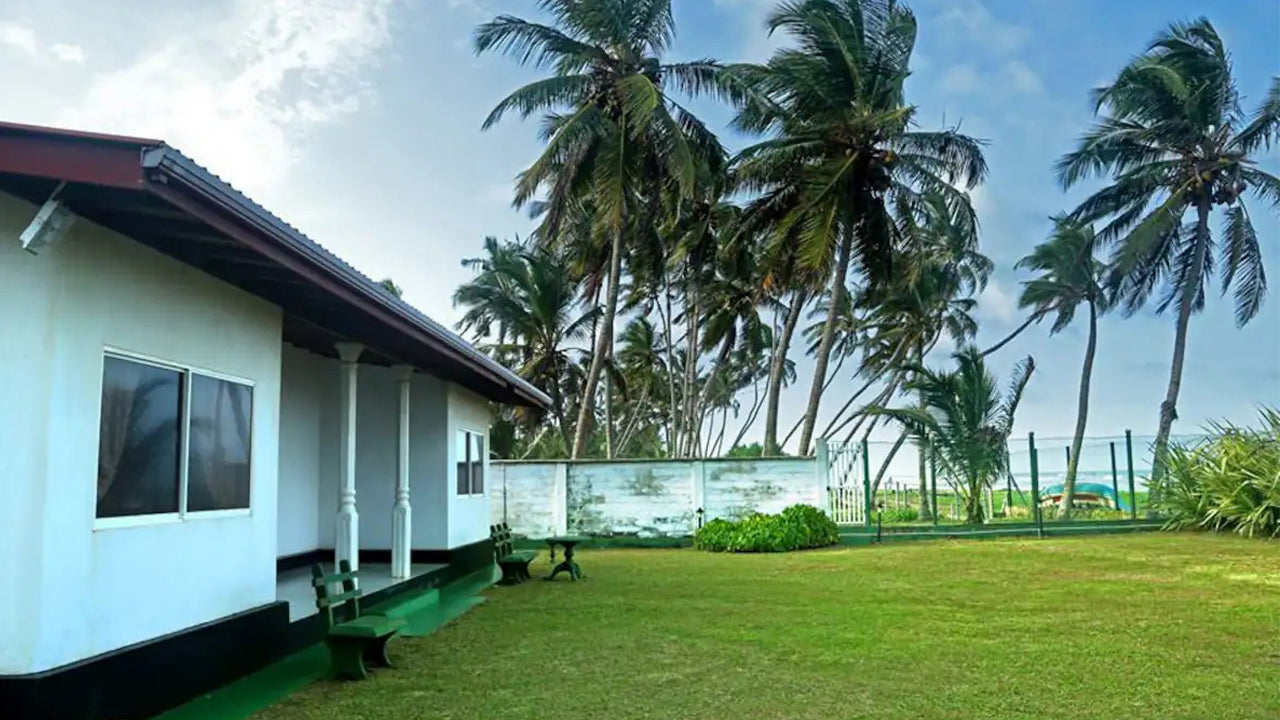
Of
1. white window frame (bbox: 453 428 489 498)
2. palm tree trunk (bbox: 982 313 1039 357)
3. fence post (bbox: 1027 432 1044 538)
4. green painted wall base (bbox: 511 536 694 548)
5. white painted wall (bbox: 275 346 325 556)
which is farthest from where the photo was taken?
palm tree trunk (bbox: 982 313 1039 357)

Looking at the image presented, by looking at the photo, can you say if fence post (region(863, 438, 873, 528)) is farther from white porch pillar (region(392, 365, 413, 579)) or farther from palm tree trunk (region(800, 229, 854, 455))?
white porch pillar (region(392, 365, 413, 579))

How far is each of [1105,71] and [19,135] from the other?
2583 centimetres

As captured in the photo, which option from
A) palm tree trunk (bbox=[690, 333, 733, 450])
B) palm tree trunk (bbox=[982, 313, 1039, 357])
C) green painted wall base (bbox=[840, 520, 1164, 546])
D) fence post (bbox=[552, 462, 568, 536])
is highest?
palm tree trunk (bbox=[982, 313, 1039, 357])

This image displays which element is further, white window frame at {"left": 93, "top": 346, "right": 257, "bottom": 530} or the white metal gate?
the white metal gate

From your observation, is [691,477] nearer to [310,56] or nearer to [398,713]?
[310,56]

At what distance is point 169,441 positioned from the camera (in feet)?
19.2

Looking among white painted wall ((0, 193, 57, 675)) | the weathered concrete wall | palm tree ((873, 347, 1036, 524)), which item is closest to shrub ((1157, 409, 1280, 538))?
palm tree ((873, 347, 1036, 524))

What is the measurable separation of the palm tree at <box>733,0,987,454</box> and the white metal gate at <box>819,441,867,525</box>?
2.39 m

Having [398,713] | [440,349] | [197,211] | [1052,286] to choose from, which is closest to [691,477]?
[440,349]

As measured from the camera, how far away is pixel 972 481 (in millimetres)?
19328

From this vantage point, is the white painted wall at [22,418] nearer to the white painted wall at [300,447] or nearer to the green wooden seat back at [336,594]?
the green wooden seat back at [336,594]

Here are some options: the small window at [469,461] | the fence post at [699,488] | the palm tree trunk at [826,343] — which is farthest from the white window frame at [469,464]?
the palm tree trunk at [826,343]

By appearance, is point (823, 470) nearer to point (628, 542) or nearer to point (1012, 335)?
point (628, 542)

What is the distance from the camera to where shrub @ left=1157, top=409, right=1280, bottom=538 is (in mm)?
16578
